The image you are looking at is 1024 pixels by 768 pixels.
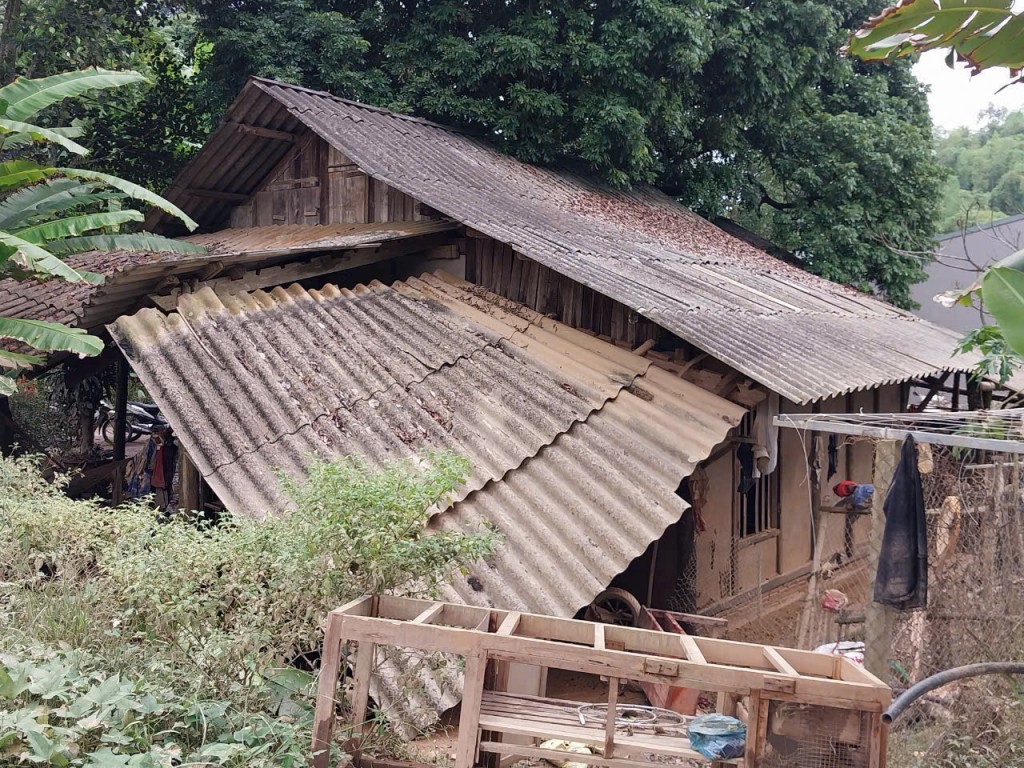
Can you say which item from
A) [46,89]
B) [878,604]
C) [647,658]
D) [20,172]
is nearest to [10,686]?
[647,658]

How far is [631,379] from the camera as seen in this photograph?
7.02m

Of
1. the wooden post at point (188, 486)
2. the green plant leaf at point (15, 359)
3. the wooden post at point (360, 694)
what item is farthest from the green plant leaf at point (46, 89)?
the wooden post at point (360, 694)

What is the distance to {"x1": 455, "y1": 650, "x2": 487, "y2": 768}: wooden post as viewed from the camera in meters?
3.61

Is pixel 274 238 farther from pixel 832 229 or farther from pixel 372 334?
pixel 832 229

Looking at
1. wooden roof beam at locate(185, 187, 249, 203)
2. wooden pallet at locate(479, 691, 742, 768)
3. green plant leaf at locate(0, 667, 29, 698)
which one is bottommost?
wooden pallet at locate(479, 691, 742, 768)

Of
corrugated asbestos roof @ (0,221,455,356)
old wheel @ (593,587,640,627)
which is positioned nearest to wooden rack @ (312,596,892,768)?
old wheel @ (593,587,640,627)

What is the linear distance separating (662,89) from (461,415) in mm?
9946

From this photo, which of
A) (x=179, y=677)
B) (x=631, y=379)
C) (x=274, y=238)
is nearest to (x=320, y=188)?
(x=274, y=238)

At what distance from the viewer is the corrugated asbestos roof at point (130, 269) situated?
656cm

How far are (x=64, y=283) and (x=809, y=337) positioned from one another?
7.17 meters

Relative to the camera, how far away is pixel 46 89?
23.8ft

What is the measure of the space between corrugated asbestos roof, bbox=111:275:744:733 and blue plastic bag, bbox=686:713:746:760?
1457 millimetres

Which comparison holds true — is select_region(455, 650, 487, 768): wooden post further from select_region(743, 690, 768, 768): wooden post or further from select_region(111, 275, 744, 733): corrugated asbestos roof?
select_region(743, 690, 768, 768): wooden post

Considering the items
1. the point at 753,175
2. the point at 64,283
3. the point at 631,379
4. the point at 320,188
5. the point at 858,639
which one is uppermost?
the point at 753,175
